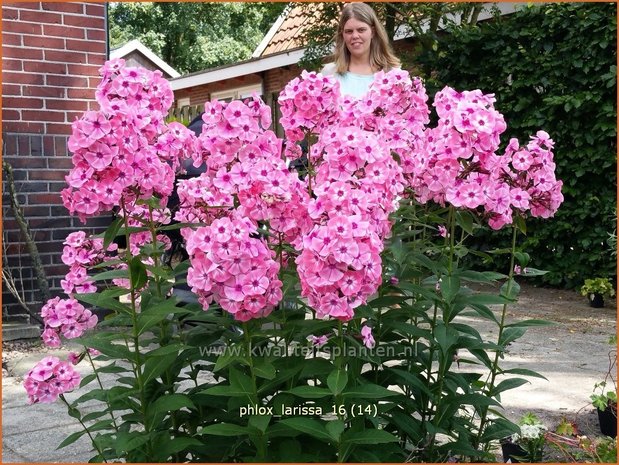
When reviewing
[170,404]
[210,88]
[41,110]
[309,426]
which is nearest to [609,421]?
[309,426]

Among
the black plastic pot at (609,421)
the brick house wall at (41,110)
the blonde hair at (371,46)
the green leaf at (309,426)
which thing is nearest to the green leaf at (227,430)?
the green leaf at (309,426)

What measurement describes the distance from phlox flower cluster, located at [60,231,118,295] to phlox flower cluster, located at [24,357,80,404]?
0.31m

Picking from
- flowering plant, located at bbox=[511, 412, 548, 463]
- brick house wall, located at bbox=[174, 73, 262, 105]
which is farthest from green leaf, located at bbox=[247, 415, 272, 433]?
brick house wall, located at bbox=[174, 73, 262, 105]

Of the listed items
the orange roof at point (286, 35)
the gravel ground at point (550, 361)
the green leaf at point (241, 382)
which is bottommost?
the gravel ground at point (550, 361)

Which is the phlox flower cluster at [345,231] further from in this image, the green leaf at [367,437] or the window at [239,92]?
the window at [239,92]

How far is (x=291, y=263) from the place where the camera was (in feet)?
8.37

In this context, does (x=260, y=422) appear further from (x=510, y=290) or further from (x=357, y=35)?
(x=357, y=35)

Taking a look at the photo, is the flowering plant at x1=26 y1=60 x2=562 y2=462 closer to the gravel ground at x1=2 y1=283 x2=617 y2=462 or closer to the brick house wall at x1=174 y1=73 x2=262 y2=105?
the gravel ground at x1=2 y1=283 x2=617 y2=462

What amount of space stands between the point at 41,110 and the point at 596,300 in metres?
5.39

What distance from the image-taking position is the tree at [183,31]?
123 feet

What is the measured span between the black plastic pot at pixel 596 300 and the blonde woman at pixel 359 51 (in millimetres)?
3708

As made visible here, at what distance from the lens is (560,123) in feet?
26.0

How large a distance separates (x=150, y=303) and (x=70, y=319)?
40cm

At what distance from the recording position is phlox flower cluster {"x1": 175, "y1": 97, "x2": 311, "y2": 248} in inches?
87.6
